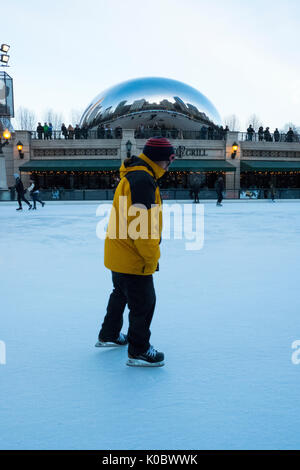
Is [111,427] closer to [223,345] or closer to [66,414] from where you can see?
[66,414]

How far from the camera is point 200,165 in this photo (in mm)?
28359

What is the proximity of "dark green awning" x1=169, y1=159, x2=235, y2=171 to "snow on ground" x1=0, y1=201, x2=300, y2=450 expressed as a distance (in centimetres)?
2341

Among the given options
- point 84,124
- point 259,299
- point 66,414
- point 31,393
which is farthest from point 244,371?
point 84,124

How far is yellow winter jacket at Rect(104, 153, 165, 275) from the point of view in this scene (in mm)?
2141

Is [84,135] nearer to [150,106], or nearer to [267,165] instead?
[150,106]

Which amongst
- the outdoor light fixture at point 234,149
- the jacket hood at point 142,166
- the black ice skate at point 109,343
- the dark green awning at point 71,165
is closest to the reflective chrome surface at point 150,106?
the outdoor light fixture at point 234,149

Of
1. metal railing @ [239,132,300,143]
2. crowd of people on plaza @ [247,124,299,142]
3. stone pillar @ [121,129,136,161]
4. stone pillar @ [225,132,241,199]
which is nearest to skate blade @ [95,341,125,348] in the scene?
stone pillar @ [121,129,136,161]

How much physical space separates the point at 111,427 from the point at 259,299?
96.7 inches

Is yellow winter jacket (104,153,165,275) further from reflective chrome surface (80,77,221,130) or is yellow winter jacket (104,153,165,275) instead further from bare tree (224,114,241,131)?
bare tree (224,114,241,131)

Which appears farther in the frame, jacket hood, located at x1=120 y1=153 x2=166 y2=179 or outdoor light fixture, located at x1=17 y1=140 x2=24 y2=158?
outdoor light fixture, located at x1=17 y1=140 x2=24 y2=158

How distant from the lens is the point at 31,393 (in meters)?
2.06

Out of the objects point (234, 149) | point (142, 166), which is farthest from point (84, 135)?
point (142, 166)

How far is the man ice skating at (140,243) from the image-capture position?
2148 mm

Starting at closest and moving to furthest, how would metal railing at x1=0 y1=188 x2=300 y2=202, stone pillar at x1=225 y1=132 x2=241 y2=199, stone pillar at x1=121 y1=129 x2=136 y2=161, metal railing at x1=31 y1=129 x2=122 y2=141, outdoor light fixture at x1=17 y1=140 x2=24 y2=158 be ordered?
metal railing at x1=0 y1=188 x2=300 y2=202 → outdoor light fixture at x1=17 y1=140 x2=24 y2=158 → stone pillar at x1=121 y1=129 x2=136 y2=161 → metal railing at x1=31 y1=129 x2=122 y2=141 → stone pillar at x1=225 y1=132 x2=241 y2=199
